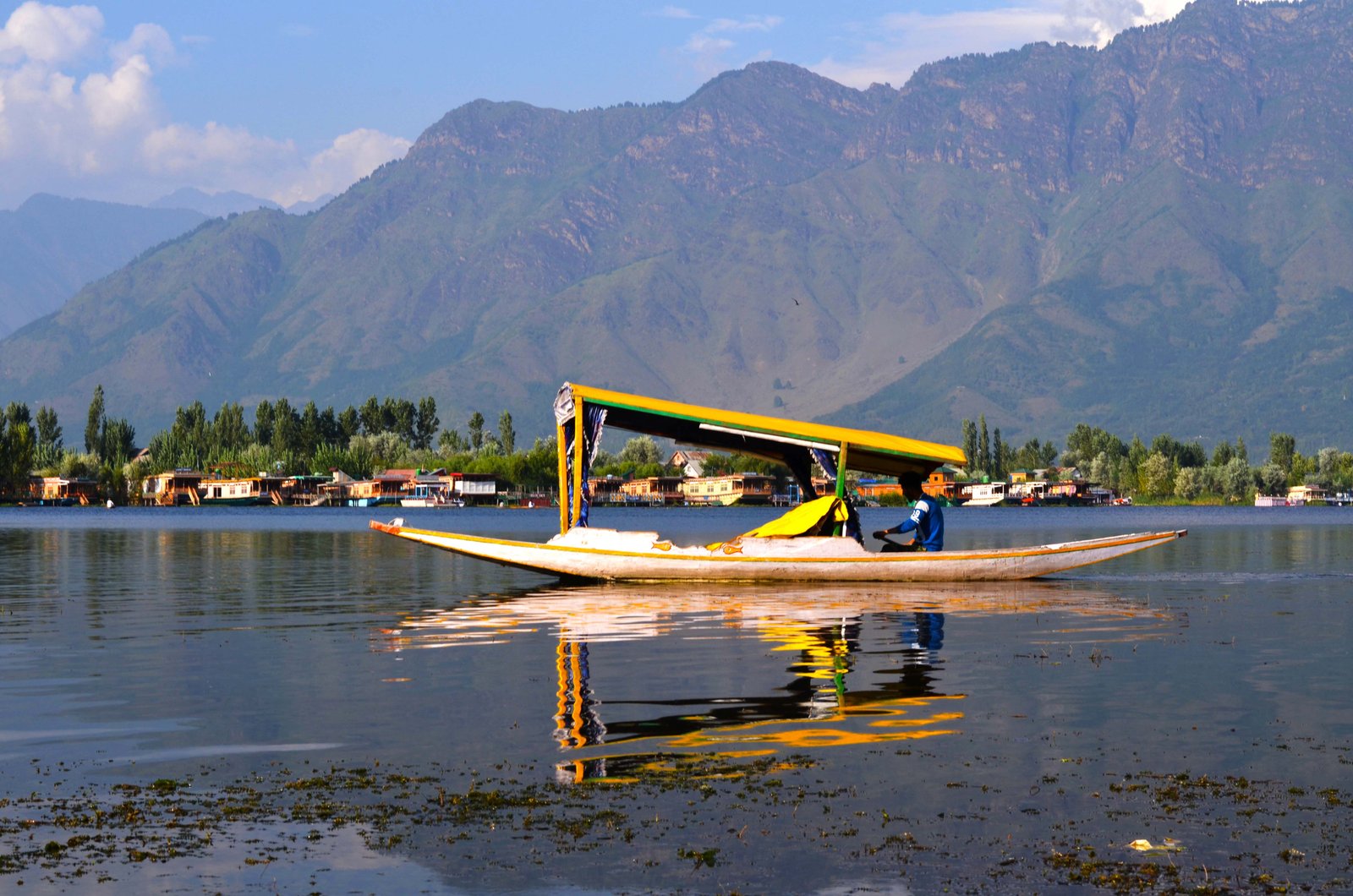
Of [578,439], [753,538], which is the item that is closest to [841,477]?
[753,538]

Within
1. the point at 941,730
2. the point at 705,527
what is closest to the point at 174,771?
the point at 941,730

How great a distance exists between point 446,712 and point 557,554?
2504 cm

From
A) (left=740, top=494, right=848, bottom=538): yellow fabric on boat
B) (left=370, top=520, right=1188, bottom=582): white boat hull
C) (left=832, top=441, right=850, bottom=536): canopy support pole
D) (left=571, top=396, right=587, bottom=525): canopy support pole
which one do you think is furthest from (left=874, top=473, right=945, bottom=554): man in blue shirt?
(left=571, top=396, right=587, bottom=525): canopy support pole

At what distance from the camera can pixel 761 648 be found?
33219mm

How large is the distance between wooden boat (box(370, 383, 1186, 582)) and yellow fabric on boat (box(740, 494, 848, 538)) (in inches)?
1.5

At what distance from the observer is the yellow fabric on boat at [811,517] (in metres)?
48.6

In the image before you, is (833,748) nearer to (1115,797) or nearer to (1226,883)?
(1115,797)

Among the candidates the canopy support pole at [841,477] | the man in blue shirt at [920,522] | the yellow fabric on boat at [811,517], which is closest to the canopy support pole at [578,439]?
the yellow fabric on boat at [811,517]

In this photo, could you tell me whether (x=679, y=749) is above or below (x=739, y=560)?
below

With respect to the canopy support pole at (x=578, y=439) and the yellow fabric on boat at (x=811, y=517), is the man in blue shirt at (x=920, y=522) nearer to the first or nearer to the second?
the yellow fabric on boat at (x=811, y=517)

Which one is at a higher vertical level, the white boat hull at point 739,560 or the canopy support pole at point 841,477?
the canopy support pole at point 841,477

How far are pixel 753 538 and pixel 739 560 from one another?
3.08 feet

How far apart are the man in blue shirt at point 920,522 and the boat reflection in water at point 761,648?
1.47m

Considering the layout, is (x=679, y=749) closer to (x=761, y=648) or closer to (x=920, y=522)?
(x=761, y=648)
